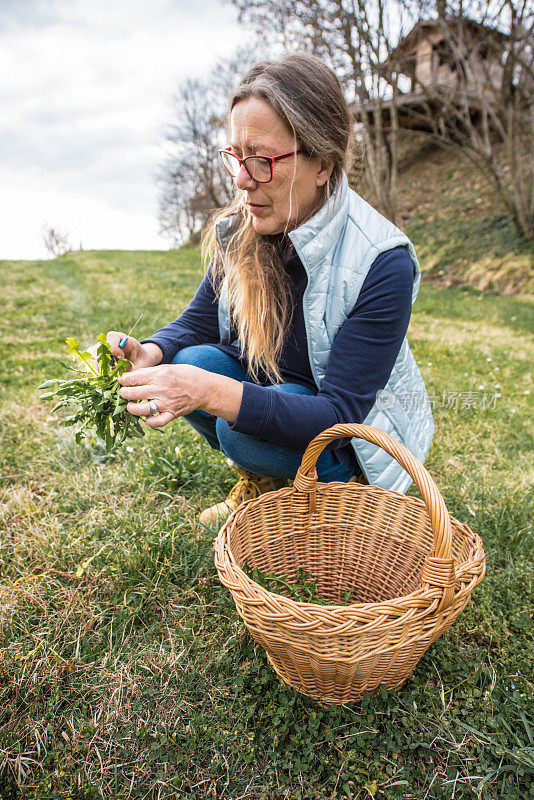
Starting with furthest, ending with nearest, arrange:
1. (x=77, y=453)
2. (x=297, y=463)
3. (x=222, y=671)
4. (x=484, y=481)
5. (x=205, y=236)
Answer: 1. (x=77, y=453)
2. (x=484, y=481)
3. (x=205, y=236)
4. (x=297, y=463)
5. (x=222, y=671)

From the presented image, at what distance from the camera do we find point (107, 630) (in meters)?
1.74

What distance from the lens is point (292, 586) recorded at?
172 cm

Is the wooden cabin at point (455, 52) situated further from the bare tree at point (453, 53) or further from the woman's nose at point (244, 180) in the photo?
the woman's nose at point (244, 180)

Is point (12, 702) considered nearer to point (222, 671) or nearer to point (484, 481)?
point (222, 671)

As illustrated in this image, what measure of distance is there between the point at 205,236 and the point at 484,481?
5.65ft

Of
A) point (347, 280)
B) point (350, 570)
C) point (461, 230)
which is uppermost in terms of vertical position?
point (347, 280)

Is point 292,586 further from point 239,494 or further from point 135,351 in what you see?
point 135,351

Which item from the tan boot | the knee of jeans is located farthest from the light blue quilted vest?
the tan boot

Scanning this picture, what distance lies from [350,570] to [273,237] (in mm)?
1297

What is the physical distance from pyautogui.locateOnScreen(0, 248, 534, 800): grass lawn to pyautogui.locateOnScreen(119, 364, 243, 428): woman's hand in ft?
2.35

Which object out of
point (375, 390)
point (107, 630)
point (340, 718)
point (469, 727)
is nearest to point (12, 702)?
point (107, 630)

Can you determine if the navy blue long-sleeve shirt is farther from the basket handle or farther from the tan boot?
the tan boot

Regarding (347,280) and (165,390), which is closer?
(165,390)

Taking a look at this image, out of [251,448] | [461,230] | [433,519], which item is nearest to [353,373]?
[251,448]
